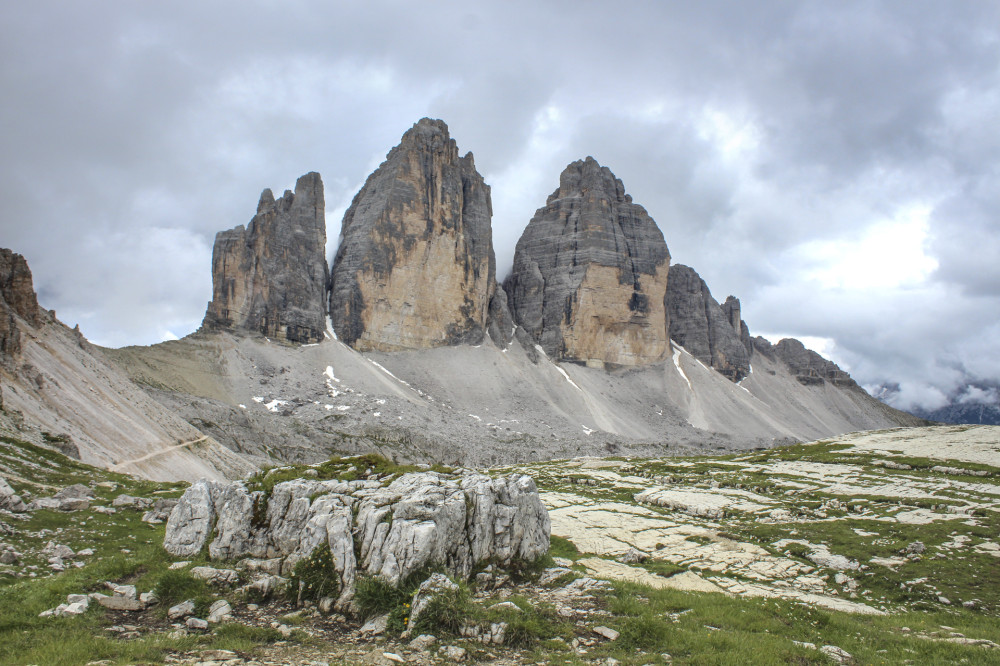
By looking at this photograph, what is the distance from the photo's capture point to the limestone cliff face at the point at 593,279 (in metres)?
171

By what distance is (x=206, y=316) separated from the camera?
12662cm

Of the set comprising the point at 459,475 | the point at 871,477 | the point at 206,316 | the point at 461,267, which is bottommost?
the point at 871,477

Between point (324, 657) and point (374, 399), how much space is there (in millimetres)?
101007

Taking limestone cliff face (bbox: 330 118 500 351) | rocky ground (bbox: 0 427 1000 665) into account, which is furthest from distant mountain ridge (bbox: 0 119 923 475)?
rocky ground (bbox: 0 427 1000 665)

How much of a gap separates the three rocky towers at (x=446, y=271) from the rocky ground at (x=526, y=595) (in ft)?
370

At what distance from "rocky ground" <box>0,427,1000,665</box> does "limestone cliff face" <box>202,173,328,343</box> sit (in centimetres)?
10701

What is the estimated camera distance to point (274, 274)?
13400 cm

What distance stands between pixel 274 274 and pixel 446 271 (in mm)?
42405

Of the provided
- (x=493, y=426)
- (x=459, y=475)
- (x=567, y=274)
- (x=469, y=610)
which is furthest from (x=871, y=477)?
(x=567, y=274)

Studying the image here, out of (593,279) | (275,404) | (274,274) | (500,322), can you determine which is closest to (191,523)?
(275,404)

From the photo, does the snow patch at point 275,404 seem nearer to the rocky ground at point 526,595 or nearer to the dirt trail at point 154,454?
the dirt trail at point 154,454

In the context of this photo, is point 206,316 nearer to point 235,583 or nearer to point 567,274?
point 567,274

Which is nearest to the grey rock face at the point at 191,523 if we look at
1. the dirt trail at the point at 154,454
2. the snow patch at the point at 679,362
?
the dirt trail at the point at 154,454

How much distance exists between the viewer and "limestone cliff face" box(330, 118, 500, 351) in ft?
472
